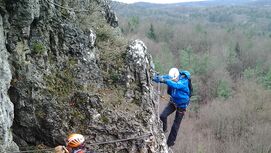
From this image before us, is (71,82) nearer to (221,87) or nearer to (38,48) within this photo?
(38,48)

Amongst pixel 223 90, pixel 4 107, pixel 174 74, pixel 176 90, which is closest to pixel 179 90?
pixel 176 90

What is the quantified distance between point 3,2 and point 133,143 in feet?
12.3

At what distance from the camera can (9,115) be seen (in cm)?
684

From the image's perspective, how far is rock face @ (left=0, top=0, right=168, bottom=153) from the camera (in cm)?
760

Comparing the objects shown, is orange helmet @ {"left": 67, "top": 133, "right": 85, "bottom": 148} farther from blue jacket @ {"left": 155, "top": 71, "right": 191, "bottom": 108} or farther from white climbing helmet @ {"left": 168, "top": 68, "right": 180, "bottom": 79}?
white climbing helmet @ {"left": 168, "top": 68, "right": 180, "bottom": 79}

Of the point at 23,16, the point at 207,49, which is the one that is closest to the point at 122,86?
the point at 23,16

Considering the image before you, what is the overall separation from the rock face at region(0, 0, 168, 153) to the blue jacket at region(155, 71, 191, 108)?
678mm

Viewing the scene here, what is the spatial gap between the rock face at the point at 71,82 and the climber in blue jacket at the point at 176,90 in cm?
69

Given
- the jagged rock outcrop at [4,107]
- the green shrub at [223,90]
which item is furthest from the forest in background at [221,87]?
the jagged rock outcrop at [4,107]

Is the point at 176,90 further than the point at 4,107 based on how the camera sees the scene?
Yes

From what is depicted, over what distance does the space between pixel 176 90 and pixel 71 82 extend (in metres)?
2.88

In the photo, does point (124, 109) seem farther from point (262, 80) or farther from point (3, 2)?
point (262, 80)

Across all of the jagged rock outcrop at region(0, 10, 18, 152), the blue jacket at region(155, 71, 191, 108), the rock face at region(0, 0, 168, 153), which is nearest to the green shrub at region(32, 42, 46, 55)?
the rock face at region(0, 0, 168, 153)

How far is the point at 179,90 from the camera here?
389 inches
